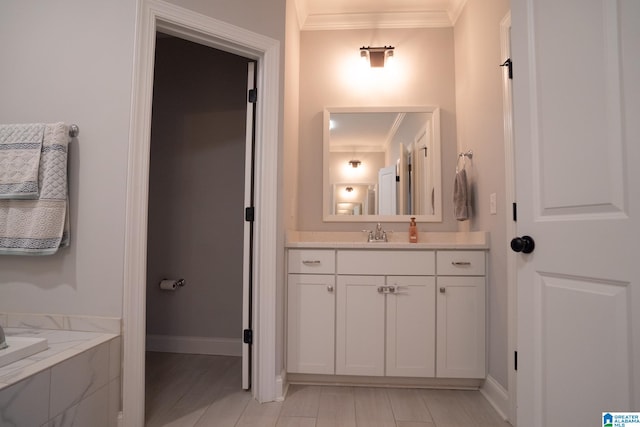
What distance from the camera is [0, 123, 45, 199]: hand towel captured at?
57.6 inches

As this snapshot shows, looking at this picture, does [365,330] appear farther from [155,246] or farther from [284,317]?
[155,246]

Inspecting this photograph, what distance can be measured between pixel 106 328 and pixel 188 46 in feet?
7.81

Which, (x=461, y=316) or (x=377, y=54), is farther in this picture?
(x=377, y=54)

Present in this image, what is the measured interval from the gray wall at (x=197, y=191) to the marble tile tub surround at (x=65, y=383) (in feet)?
3.96

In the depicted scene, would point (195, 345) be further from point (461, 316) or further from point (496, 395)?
point (496, 395)

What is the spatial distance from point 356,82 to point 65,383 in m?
2.61

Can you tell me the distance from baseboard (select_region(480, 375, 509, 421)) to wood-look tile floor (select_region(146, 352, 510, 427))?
0.10ft

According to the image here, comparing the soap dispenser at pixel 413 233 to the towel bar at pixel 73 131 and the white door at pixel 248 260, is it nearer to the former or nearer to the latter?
the white door at pixel 248 260

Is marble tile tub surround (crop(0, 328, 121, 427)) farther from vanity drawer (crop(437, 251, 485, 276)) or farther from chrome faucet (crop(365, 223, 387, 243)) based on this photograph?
vanity drawer (crop(437, 251, 485, 276))

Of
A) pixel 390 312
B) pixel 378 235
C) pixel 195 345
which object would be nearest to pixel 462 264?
pixel 390 312

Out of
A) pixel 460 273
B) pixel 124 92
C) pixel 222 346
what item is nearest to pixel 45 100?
pixel 124 92

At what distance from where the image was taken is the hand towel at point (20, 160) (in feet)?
4.80

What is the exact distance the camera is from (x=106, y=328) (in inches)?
58.9

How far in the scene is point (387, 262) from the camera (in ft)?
6.72
